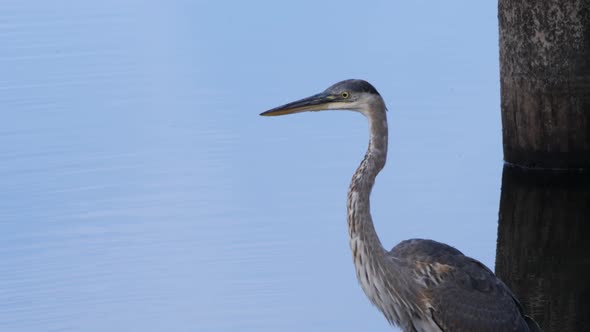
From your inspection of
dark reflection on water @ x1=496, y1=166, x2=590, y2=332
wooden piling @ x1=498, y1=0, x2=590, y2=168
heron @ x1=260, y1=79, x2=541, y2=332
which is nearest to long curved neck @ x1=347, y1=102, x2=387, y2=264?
heron @ x1=260, y1=79, x2=541, y2=332

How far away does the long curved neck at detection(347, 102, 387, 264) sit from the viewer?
288 inches

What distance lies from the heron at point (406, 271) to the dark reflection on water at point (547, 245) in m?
1.05

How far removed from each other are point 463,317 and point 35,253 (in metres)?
3.98

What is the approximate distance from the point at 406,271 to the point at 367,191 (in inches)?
20.4

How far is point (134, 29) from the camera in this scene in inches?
679

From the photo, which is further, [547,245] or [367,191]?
[547,245]

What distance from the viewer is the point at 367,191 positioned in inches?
289

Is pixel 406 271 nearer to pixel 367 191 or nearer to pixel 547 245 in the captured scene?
pixel 367 191

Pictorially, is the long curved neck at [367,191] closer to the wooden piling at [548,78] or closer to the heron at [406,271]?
the heron at [406,271]

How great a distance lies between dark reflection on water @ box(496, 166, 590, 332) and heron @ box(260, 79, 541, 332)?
1.05 m

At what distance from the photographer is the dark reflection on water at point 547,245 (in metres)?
8.73

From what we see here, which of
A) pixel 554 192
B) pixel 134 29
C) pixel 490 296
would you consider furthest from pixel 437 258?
pixel 134 29

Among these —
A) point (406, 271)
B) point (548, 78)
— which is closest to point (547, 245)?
point (548, 78)

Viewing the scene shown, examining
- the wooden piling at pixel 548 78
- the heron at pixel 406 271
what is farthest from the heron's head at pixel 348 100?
the wooden piling at pixel 548 78
